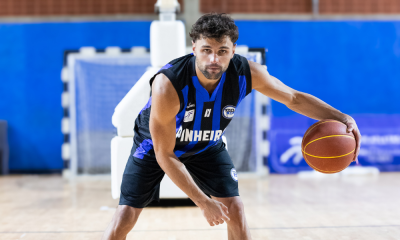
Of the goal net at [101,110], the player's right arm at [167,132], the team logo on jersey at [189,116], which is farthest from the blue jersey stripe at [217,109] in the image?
the goal net at [101,110]

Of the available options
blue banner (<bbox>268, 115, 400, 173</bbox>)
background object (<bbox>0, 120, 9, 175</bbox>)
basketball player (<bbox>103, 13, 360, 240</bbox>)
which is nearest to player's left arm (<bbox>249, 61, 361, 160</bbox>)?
basketball player (<bbox>103, 13, 360, 240</bbox>)

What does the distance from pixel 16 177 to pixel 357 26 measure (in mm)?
6575

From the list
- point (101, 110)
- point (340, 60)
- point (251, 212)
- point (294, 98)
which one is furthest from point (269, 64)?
point (294, 98)

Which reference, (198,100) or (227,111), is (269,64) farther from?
(198,100)

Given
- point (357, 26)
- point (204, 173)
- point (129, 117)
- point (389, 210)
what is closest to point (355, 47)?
point (357, 26)

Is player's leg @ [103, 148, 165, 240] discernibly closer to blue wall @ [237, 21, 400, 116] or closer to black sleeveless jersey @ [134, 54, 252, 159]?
black sleeveless jersey @ [134, 54, 252, 159]

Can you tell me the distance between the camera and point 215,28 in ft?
6.08

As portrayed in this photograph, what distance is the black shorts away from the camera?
84.6 inches

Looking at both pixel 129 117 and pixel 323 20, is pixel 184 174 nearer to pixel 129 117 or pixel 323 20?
pixel 129 117

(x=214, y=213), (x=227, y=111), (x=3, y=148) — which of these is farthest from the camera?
(x=3, y=148)

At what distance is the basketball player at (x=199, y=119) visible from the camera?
1.88 meters

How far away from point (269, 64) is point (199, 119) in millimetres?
5077

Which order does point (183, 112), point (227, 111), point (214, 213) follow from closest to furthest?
point (214, 213) → point (183, 112) → point (227, 111)

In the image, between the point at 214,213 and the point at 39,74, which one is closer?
the point at 214,213
